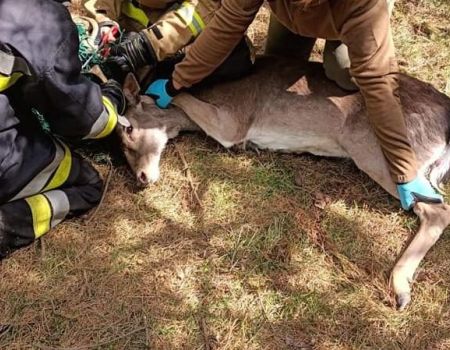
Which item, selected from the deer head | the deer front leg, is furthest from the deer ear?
the deer front leg

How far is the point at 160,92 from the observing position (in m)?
4.58

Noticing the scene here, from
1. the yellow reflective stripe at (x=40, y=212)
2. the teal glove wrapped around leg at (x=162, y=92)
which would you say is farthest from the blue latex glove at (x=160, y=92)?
the yellow reflective stripe at (x=40, y=212)

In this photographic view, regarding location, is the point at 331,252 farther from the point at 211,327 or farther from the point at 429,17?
the point at 429,17

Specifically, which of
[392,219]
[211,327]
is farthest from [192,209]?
[392,219]

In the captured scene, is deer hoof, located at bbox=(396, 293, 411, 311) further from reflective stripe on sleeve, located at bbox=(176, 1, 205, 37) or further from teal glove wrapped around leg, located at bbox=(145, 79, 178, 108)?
reflective stripe on sleeve, located at bbox=(176, 1, 205, 37)

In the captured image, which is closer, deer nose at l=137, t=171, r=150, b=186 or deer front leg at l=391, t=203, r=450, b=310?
deer front leg at l=391, t=203, r=450, b=310

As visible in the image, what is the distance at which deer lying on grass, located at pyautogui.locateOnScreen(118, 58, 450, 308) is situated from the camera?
4270mm

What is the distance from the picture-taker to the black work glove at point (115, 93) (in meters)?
4.31

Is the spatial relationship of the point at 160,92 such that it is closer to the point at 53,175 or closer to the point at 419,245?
the point at 53,175

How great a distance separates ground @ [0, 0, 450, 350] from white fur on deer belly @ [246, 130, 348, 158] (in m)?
0.07

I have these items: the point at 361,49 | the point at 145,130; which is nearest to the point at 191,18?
the point at 145,130

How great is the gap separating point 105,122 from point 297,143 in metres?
1.40

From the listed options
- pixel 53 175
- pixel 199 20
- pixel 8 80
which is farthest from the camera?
pixel 199 20

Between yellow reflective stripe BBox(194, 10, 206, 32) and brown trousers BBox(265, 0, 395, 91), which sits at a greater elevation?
→ yellow reflective stripe BBox(194, 10, 206, 32)
